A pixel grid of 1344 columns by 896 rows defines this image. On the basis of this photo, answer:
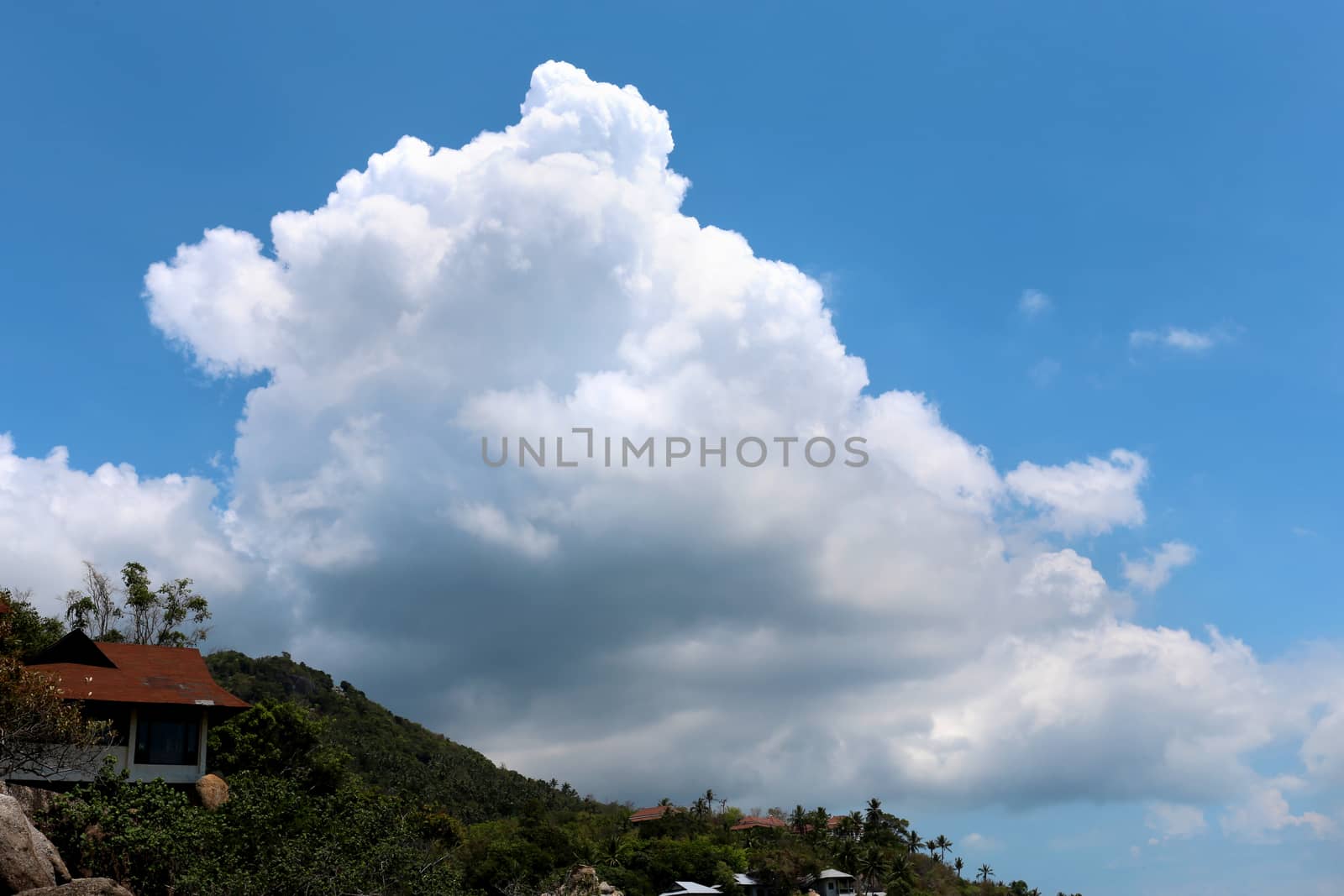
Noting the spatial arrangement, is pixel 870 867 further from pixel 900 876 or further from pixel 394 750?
pixel 394 750

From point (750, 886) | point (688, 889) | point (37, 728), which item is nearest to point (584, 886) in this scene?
point (688, 889)

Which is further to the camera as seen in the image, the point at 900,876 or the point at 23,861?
the point at 900,876

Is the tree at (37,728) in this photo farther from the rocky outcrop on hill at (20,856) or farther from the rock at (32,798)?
the rocky outcrop on hill at (20,856)

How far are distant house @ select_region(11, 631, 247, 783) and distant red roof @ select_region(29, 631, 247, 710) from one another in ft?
0.10

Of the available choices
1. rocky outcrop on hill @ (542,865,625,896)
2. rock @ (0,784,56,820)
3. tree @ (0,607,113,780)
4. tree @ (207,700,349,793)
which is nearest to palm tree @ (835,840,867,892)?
rocky outcrop on hill @ (542,865,625,896)

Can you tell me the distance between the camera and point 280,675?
121m

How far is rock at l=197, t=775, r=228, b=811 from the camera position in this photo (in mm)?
38287

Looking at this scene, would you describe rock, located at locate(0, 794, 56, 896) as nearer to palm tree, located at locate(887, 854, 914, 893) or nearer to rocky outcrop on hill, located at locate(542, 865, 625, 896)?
rocky outcrop on hill, located at locate(542, 865, 625, 896)

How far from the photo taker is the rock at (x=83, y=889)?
24.6m

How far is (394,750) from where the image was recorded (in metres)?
103

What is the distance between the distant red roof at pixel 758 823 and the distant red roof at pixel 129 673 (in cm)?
7900

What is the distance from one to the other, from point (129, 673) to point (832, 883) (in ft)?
238

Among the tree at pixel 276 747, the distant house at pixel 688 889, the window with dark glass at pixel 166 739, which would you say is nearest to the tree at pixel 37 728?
the window with dark glass at pixel 166 739

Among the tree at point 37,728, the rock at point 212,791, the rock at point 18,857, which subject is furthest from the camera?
the rock at point 212,791
